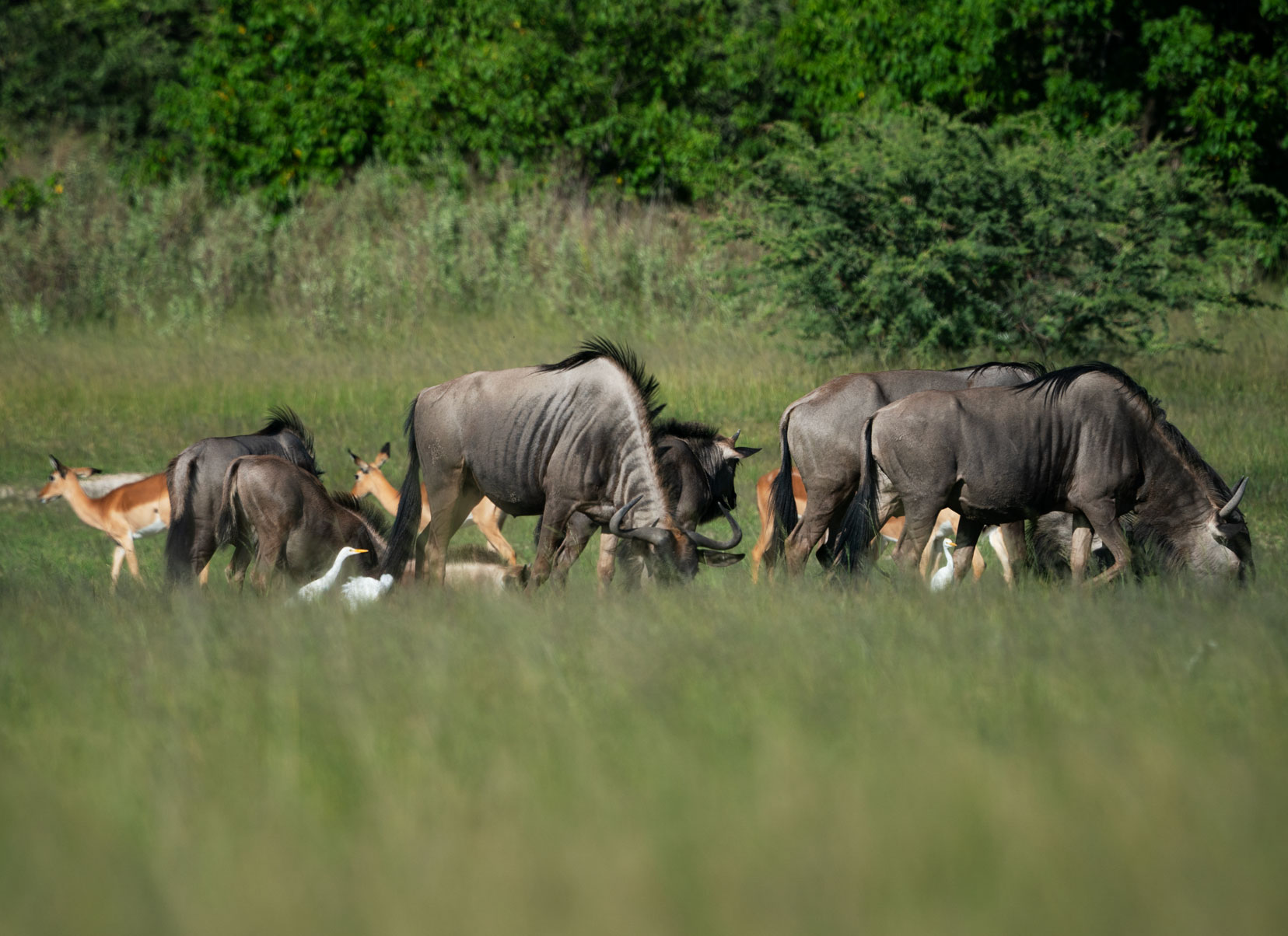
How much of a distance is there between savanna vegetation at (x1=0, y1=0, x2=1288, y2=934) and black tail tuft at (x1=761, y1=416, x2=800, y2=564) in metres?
0.71

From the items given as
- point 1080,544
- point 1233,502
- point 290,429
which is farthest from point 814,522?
point 290,429

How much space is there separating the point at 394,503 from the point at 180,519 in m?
3.59

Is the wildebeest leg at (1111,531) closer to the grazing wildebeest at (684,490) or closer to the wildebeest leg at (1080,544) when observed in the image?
the wildebeest leg at (1080,544)

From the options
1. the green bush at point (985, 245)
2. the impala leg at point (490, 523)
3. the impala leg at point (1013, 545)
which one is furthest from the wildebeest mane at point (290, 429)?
the green bush at point (985, 245)

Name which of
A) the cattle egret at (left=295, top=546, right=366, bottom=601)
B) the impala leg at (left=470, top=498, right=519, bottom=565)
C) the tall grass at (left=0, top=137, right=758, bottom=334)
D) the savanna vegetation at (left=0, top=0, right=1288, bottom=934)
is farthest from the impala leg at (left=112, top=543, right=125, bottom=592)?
the tall grass at (left=0, top=137, right=758, bottom=334)

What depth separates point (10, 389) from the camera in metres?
16.6

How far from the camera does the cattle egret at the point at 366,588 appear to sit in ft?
24.2

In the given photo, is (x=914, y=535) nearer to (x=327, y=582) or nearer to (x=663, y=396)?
(x=327, y=582)

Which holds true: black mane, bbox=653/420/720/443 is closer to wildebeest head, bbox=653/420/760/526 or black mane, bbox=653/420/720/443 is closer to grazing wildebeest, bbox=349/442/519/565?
wildebeest head, bbox=653/420/760/526

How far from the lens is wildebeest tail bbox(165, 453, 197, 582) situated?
8719 mm

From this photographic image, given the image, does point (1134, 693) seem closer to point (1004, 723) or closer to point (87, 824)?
point (1004, 723)

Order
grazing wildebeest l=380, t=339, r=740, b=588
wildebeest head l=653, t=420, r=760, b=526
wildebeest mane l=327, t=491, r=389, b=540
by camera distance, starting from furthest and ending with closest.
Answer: wildebeest mane l=327, t=491, r=389, b=540, wildebeest head l=653, t=420, r=760, b=526, grazing wildebeest l=380, t=339, r=740, b=588

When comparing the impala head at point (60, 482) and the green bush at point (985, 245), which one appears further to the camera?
the green bush at point (985, 245)

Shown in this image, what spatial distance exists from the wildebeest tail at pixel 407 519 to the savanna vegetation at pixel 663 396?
1528mm
